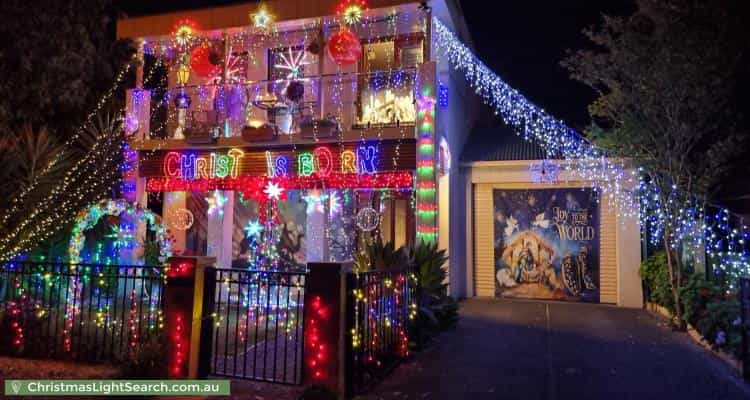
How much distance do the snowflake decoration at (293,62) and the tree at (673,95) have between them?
21.2 ft

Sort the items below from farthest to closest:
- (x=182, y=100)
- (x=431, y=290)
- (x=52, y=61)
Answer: (x=182, y=100), (x=52, y=61), (x=431, y=290)

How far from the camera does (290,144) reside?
1236 centimetres

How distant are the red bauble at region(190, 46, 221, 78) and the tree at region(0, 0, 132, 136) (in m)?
3.47

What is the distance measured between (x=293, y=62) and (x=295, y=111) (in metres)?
1.40

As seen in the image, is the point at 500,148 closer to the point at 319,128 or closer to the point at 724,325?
the point at 319,128

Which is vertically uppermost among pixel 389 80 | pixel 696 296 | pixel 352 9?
pixel 352 9

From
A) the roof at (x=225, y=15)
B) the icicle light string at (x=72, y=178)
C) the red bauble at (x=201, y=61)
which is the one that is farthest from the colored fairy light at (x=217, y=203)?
the roof at (x=225, y=15)

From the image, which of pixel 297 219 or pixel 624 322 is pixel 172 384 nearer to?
pixel 297 219

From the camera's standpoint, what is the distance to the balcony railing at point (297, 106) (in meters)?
12.1

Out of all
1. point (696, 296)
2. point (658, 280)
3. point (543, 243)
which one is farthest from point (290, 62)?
point (696, 296)

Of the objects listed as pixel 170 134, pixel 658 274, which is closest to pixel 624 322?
pixel 658 274

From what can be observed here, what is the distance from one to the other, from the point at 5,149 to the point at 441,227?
347 inches

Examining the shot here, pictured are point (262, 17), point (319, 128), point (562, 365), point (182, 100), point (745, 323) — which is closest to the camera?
point (745, 323)

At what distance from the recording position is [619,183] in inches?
492
